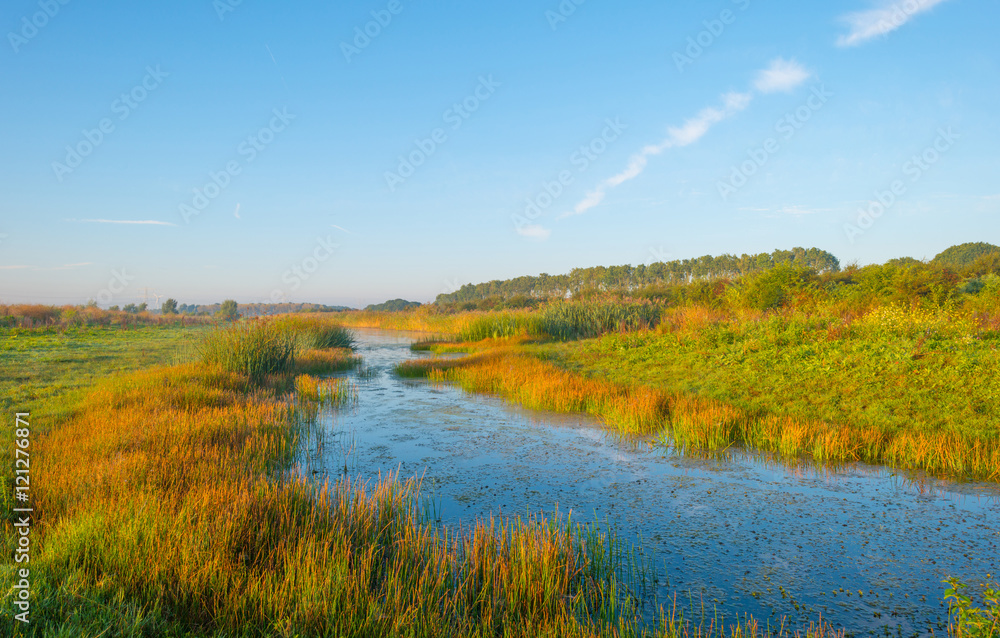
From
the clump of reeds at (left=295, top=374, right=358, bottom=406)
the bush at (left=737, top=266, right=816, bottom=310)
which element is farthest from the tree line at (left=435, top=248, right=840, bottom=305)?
the clump of reeds at (left=295, top=374, right=358, bottom=406)

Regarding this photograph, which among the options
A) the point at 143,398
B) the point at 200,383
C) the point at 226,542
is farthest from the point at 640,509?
the point at 200,383

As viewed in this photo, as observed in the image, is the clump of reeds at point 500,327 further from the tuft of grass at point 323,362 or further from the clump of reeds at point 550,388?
the tuft of grass at point 323,362

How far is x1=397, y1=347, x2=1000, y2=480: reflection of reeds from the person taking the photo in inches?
283

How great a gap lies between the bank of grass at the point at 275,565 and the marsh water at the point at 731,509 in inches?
21.7

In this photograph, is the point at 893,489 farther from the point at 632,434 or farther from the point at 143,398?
the point at 143,398

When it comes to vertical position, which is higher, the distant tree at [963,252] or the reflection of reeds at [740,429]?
the distant tree at [963,252]

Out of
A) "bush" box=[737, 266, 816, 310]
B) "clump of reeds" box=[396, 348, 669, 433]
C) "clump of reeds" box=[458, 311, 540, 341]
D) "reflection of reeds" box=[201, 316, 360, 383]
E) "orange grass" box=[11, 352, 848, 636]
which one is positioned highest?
"bush" box=[737, 266, 816, 310]

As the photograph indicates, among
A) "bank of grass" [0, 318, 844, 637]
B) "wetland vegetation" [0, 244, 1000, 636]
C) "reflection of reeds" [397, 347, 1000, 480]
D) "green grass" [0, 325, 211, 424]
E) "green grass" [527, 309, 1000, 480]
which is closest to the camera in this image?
"bank of grass" [0, 318, 844, 637]

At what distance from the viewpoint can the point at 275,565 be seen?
402 centimetres

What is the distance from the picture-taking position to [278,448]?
25.5ft

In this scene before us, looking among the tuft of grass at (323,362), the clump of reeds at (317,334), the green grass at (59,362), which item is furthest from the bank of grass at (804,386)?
the green grass at (59,362)

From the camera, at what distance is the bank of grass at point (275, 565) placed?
329cm

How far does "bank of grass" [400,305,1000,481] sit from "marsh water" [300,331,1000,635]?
0.74 metres

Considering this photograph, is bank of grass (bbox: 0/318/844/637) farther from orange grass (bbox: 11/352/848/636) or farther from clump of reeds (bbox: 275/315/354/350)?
clump of reeds (bbox: 275/315/354/350)
